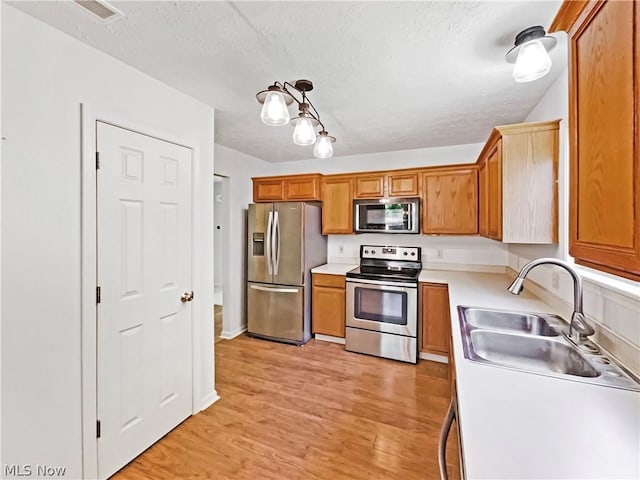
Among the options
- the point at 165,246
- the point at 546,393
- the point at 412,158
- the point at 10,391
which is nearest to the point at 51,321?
the point at 10,391

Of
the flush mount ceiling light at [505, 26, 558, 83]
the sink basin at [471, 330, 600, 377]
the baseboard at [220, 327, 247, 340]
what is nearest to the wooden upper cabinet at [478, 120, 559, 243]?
the flush mount ceiling light at [505, 26, 558, 83]

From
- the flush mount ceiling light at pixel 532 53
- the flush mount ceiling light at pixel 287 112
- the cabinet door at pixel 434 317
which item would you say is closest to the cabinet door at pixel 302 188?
the flush mount ceiling light at pixel 287 112

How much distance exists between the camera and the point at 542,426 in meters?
0.79

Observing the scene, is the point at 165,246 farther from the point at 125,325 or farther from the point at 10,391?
the point at 10,391

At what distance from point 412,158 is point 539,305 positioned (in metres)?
2.32

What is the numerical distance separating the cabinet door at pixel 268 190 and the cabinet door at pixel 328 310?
1340 millimetres

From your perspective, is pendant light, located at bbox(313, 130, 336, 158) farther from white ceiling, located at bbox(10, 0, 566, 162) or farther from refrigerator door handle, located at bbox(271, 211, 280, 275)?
refrigerator door handle, located at bbox(271, 211, 280, 275)

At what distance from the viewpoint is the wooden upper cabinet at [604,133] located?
28.4 inches

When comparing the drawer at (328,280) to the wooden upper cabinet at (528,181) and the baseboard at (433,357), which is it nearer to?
the baseboard at (433,357)

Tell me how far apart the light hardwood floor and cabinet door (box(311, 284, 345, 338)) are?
1.61ft

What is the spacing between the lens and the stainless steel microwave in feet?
11.0

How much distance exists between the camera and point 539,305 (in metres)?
1.94

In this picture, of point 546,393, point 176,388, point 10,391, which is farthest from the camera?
point 176,388

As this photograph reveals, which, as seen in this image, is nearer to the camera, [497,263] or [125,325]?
[125,325]
